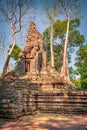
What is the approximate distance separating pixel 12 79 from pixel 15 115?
18.1ft

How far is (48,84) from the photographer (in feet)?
49.1

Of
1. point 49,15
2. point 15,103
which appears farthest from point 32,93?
point 49,15

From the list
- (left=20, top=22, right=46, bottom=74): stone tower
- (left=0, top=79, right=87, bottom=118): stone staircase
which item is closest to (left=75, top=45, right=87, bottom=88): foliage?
(left=20, top=22, right=46, bottom=74): stone tower

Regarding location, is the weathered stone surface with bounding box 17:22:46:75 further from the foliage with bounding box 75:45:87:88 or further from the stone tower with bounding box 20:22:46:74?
the foliage with bounding box 75:45:87:88

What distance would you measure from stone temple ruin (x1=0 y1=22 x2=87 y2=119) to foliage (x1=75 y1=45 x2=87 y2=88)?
14.4 meters

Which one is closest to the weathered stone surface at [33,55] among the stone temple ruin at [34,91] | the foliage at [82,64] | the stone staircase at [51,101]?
the stone temple ruin at [34,91]

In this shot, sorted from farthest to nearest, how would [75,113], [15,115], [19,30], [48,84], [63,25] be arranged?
[63,25], [19,30], [48,84], [75,113], [15,115]

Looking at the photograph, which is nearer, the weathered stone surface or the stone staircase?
the stone staircase

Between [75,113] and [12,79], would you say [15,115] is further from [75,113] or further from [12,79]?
[12,79]

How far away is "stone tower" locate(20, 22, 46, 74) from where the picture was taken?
54.0ft

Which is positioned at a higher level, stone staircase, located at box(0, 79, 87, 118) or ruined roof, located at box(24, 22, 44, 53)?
ruined roof, located at box(24, 22, 44, 53)

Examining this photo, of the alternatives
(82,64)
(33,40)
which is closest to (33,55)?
(33,40)

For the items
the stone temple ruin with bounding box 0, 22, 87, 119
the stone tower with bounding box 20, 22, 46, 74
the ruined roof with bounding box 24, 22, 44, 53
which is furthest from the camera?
the ruined roof with bounding box 24, 22, 44, 53

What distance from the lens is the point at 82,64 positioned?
32094 millimetres
